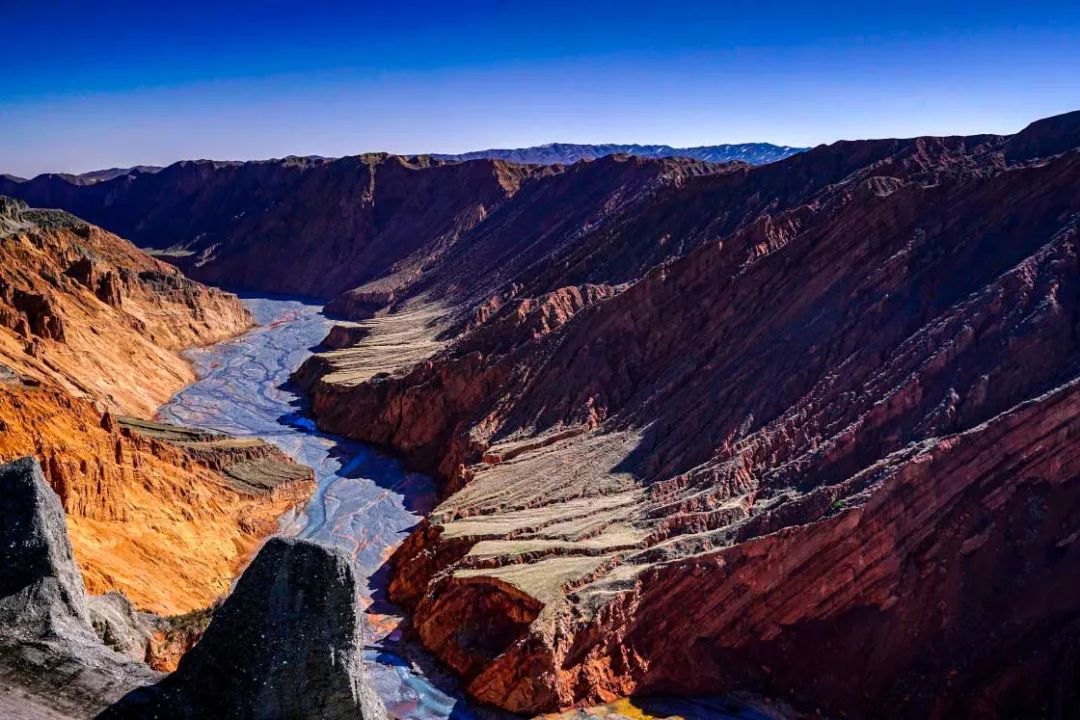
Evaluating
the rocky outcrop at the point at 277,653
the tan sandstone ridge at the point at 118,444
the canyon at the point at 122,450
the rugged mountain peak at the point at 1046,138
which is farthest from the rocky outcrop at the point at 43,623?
the rugged mountain peak at the point at 1046,138

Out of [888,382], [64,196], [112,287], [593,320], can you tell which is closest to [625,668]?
[888,382]

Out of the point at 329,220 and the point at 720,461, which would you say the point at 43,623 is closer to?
the point at 720,461

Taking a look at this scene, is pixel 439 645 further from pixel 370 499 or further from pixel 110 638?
pixel 370 499

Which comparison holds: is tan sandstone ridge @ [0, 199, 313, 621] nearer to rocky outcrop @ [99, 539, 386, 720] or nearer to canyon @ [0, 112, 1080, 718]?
canyon @ [0, 112, 1080, 718]

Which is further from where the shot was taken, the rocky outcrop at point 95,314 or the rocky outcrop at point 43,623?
the rocky outcrop at point 95,314

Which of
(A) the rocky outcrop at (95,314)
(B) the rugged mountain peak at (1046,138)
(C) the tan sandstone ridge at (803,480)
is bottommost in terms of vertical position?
(C) the tan sandstone ridge at (803,480)

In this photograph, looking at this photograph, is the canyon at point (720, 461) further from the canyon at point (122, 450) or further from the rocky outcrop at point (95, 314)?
the rocky outcrop at point (95, 314)

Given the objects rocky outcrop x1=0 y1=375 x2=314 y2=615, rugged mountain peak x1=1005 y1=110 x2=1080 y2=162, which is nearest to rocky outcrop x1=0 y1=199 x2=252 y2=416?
rocky outcrop x1=0 y1=375 x2=314 y2=615
